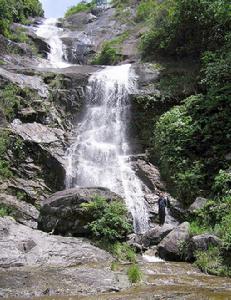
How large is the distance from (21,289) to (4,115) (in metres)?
11.7

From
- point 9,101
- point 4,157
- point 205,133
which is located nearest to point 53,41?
point 9,101

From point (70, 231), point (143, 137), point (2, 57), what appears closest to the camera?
point (70, 231)

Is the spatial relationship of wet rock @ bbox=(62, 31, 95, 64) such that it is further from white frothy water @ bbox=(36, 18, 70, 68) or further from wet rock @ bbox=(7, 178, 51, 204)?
wet rock @ bbox=(7, 178, 51, 204)

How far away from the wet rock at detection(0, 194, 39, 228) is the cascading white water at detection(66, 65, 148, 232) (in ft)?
8.52

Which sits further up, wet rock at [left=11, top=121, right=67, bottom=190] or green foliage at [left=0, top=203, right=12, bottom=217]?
wet rock at [left=11, top=121, right=67, bottom=190]

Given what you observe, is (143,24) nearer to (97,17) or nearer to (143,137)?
(97,17)

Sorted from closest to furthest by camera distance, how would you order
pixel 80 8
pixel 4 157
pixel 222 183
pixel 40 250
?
pixel 40 250 → pixel 222 183 → pixel 4 157 → pixel 80 8

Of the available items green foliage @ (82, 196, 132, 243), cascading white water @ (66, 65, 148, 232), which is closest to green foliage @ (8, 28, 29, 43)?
cascading white water @ (66, 65, 148, 232)

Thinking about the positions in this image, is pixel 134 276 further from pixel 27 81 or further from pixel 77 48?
pixel 77 48

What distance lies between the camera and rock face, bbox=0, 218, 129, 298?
8180 mm

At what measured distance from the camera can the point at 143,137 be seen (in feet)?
68.4

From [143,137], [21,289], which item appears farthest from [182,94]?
[21,289]

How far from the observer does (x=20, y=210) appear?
49.6 ft

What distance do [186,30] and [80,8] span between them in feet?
82.9
